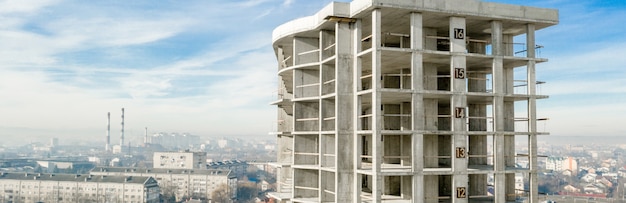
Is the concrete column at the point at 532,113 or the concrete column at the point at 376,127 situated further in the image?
the concrete column at the point at 532,113

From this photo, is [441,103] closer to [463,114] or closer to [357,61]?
[463,114]

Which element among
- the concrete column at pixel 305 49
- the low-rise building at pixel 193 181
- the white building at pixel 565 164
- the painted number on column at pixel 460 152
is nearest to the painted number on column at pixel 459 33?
the painted number on column at pixel 460 152

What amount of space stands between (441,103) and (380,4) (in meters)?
6.24

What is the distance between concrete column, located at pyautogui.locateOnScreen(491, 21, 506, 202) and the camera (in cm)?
1805

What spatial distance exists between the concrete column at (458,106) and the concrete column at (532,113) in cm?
304

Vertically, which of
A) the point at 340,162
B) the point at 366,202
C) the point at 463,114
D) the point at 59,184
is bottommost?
the point at 59,184

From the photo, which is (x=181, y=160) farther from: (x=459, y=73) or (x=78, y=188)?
(x=459, y=73)

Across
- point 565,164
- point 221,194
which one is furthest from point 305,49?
point 565,164

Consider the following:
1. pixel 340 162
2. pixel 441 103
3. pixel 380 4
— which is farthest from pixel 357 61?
pixel 441 103

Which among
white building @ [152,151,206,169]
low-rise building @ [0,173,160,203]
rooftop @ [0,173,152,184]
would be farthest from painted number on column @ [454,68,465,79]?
white building @ [152,151,206,169]

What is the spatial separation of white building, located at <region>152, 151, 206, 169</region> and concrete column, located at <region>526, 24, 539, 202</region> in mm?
132681

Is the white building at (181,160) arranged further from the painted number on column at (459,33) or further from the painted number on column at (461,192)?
the painted number on column at (459,33)

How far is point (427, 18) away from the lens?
1800cm

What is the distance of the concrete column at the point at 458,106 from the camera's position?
17.3 metres
